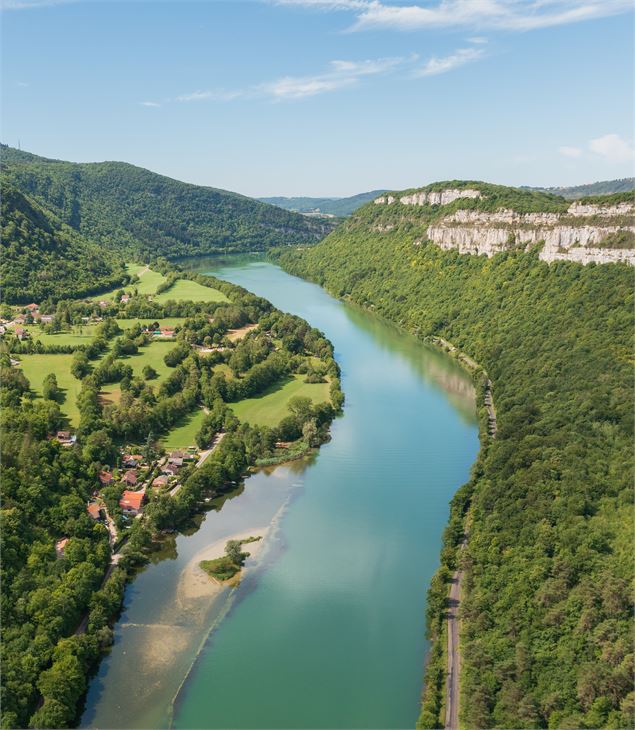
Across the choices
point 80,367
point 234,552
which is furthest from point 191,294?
point 234,552

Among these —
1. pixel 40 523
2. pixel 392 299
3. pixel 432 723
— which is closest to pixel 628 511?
pixel 432 723

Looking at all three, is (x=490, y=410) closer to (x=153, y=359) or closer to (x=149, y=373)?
(x=149, y=373)

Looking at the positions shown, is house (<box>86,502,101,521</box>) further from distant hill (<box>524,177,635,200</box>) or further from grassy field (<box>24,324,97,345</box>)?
distant hill (<box>524,177,635,200</box>)

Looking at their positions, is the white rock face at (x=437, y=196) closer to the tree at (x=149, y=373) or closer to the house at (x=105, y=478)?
the tree at (x=149, y=373)

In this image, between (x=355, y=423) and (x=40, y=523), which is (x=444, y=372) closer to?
(x=355, y=423)

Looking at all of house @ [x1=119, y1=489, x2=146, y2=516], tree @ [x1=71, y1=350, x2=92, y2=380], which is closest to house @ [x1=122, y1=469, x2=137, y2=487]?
house @ [x1=119, y1=489, x2=146, y2=516]

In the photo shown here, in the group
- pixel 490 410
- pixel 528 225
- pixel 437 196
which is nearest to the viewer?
pixel 490 410

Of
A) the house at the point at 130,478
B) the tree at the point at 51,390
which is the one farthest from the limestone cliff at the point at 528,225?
the tree at the point at 51,390

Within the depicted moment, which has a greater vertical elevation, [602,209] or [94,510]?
[602,209]
